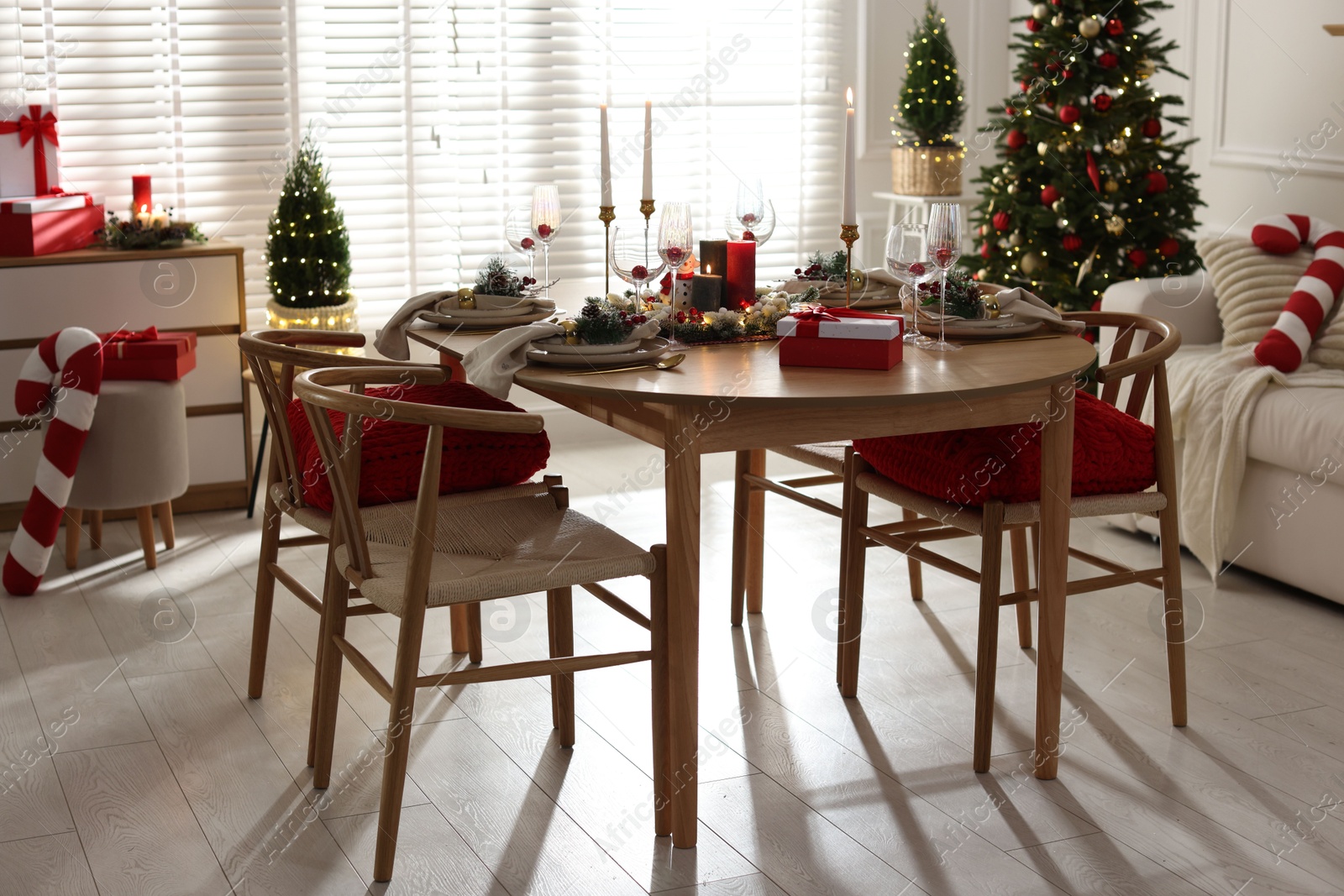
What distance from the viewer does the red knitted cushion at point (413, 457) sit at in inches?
96.7

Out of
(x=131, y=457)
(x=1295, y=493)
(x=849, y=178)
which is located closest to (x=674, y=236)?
(x=849, y=178)

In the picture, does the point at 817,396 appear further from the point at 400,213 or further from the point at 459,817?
the point at 400,213

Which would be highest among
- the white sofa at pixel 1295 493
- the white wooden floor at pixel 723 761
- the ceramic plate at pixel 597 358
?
the ceramic plate at pixel 597 358

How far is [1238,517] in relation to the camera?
3.52 m

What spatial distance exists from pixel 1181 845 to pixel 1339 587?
1.33m

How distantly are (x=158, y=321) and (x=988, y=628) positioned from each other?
280cm

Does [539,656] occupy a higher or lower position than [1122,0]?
lower

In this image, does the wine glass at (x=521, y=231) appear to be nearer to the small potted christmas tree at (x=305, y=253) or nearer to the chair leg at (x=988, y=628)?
the chair leg at (x=988, y=628)

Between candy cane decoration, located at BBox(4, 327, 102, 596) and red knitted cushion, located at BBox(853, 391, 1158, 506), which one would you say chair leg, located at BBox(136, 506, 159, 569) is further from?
red knitted cushion, located at BBox(853, 391, 1158, 506)

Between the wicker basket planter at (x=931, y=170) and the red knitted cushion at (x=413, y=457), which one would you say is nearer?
the red knitted cushion at (x=413, y=457)

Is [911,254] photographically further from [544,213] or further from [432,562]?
[432,562]

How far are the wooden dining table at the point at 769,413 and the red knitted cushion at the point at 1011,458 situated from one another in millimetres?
75

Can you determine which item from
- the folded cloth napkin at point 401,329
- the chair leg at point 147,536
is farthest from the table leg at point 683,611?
the chair leg at point 147,536

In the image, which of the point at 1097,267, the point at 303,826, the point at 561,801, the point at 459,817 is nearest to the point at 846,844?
the point at 561,801
